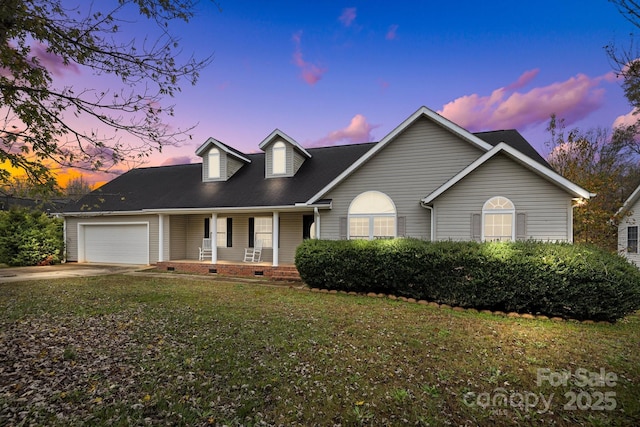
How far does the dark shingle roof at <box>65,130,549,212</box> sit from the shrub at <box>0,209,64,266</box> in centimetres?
165

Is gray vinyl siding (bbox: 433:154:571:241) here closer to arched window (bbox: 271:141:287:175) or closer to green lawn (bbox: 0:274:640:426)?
green lawn (bbox: 0:274:640:426)

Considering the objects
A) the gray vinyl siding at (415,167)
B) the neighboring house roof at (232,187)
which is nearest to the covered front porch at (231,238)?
the neighboring house roof at (232,187)

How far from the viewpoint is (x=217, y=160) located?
16875 mm

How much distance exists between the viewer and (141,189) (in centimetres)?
1806

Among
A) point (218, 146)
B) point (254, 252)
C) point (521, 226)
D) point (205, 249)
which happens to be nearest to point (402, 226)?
point (521, 226)

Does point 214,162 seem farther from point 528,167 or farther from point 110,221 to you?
point 528,167

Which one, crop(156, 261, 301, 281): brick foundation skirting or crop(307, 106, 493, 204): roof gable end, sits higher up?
crop(307, 106, 493, 204): roof gable end

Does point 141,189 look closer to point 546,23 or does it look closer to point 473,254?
point 473,254

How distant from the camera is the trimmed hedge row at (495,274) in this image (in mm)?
6945

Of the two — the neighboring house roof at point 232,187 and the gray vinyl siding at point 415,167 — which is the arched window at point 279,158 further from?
the gray vinyl siding at point 415,167

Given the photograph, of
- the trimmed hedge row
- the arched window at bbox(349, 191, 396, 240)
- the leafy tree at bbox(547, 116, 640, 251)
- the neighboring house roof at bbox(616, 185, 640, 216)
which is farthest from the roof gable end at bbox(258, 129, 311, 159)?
the neighboring house roof at bbox(616, 185, 640, 216)

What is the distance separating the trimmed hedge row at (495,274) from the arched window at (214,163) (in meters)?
9.39

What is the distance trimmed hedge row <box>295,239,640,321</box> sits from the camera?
6945 millimetres

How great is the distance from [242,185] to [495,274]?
469 inches
